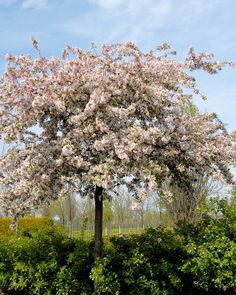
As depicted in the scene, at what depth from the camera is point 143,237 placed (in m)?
11.8

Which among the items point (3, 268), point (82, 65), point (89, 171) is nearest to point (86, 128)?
point (89, 171)

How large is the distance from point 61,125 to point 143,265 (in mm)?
3571

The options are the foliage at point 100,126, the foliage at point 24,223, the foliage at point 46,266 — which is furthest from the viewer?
the foliage at point 24,223

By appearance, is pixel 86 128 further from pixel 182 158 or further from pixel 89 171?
pixel 182 158

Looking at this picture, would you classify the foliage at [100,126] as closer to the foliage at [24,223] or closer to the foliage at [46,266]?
the foliage at [46,266]

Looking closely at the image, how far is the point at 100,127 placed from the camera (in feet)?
29.4

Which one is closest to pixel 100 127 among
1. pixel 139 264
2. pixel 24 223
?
pixel 139 264

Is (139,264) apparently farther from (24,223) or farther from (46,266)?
(24,223)

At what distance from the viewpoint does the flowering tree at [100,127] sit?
9000 millimetres

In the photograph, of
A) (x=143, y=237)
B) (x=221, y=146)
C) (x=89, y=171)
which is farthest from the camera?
(x=143, y=237)

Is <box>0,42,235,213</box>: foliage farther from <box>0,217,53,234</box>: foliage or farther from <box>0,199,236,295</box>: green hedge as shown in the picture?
<box>0,217,53,234</box>: foliage

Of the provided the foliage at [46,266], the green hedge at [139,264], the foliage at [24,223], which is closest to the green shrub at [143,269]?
the green hedge at [139,264]

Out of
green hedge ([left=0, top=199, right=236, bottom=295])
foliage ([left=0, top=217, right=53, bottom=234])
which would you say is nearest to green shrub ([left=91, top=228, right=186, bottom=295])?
green hedge ([left=0, top=199, right=236, bottom=295])

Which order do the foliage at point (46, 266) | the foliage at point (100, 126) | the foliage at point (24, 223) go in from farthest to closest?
the foliage at point (24, 223), the foliage at point (46, 266), the foliage at point (100, 126)
